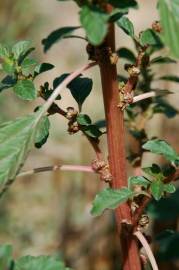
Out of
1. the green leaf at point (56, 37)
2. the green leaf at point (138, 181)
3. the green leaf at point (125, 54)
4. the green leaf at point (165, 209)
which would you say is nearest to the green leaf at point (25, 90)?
the green leaf at point (56, 37)

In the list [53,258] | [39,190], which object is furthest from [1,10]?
[53,258]

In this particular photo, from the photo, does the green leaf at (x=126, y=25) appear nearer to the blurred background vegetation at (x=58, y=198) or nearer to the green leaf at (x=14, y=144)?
the green leaf at (x=14, y=144)

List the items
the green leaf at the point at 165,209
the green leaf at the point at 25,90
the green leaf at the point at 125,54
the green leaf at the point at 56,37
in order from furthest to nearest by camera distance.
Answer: the green leaf at the point at 165,209 → the green leaf at the point at 125,54 → the green leaf at the point at 25,90 → the green leaf at the point at 56,37

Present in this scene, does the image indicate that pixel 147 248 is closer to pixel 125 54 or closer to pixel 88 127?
pixel 88 127

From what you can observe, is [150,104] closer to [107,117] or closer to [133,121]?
[133,121]

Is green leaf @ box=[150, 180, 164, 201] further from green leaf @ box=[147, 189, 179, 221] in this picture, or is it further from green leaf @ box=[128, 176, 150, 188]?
green leaf @ box=[147, 189, 179, 221]

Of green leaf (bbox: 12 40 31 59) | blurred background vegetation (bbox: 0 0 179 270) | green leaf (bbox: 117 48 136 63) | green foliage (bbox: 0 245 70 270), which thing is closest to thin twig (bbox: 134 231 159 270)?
green foliage (bbox: 0 245 70 270)
